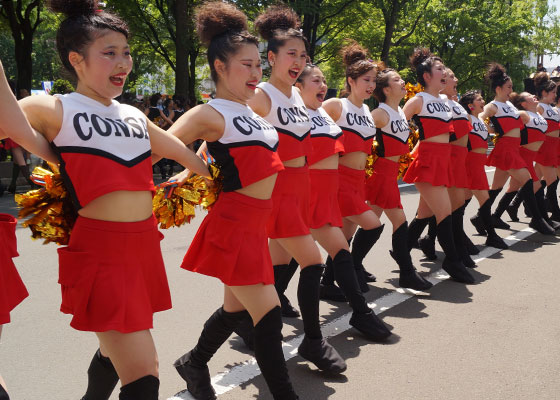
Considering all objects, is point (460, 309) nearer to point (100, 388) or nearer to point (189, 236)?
point (100, 388)

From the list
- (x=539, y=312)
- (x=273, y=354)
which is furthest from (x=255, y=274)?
(x=539, y=312)

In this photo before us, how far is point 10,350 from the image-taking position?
404 cm

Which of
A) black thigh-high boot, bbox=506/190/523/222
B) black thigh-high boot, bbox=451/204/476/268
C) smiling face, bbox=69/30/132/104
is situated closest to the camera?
smiling face, bbox=69/30/132/104

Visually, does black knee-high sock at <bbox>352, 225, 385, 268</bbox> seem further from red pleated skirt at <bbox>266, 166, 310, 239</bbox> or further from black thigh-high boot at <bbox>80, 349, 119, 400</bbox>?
black thigh-high boot at <bbox>80, 349, 119, 400</bbox>

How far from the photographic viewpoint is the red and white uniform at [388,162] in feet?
18.1

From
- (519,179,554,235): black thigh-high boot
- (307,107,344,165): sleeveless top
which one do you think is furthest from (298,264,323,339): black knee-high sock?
(519,179,554,235): black thigh-high boot

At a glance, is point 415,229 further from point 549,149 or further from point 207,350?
point 207,350

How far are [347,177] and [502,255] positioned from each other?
9.44ft

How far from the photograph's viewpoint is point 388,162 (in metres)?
5.57

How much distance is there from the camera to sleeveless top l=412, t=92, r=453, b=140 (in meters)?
6.01

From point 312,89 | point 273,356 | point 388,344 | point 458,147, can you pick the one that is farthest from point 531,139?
point 273,356

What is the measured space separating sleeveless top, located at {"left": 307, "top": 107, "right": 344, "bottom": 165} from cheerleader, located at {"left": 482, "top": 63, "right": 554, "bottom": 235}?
147 inches

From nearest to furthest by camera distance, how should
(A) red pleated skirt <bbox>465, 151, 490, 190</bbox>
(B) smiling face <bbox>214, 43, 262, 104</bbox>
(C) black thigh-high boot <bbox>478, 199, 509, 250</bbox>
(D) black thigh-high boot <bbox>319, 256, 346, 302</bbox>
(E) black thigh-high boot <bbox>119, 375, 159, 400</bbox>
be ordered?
(E) black thigh-high boot <bbox>119, 375, 159, 400</bbox> < (B) smiling face <bbox>214, 43, 262, 104</bbox> < (D) black thigh-high boot <bbox>319, 256, 346, 302</bbox> < (A) red pleated skirt <bbox>465, 151, 490, 190</bbox> < (C) black thigh-high boot <bbox>478, 199, 509, 250</bbox>

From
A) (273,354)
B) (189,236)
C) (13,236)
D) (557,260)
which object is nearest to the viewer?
(13,236)
